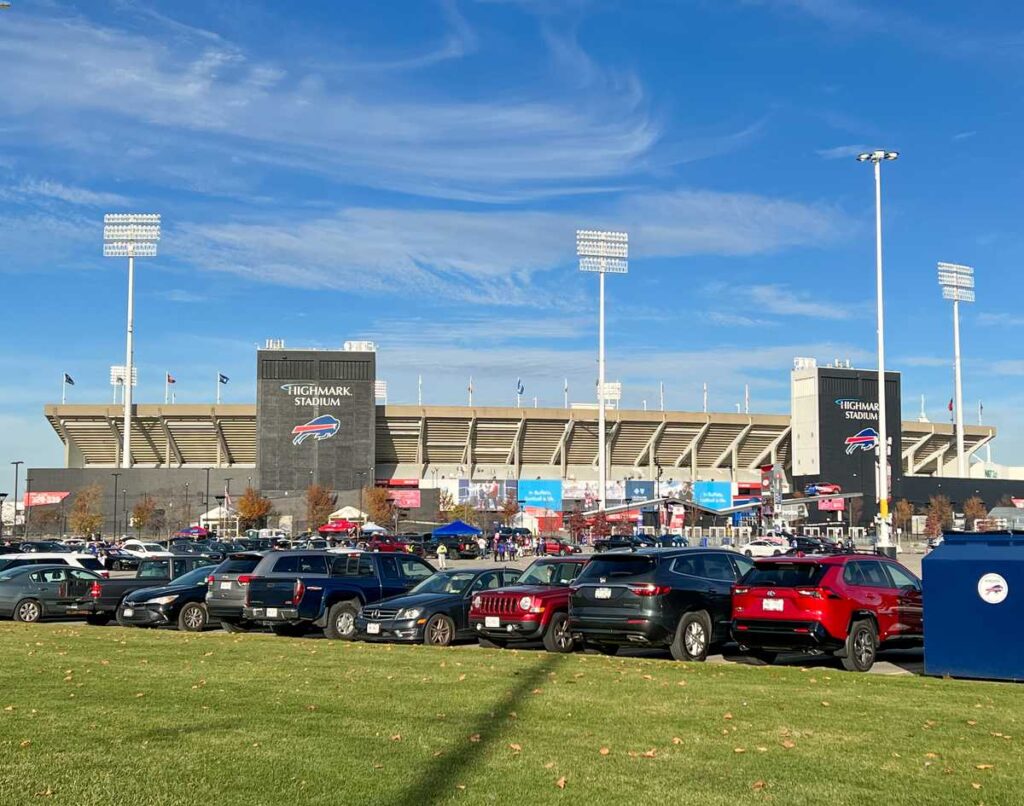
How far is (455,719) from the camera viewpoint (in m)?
10.6

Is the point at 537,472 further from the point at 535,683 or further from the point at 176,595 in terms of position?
the point at 535,683

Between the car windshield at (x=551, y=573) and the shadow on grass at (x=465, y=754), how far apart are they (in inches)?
270

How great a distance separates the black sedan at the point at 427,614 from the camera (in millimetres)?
19797

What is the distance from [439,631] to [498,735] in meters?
10.4

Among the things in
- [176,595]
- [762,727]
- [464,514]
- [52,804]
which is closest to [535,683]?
[762,727]

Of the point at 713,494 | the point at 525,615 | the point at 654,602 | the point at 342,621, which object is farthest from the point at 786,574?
the point at 713,494

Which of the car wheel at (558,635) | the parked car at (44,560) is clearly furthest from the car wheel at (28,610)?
the car wheel at (558,635)

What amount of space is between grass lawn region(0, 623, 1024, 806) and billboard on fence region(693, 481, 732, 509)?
91.3 meters

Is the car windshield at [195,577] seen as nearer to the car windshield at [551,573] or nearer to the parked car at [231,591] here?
the parked car at [231,591]

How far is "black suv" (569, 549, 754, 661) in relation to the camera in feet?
55.1

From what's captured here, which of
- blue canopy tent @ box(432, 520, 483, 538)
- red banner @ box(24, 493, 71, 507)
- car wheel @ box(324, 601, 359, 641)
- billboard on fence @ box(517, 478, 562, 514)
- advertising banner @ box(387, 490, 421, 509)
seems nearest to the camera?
car wheel @ box(324, 601, 359, 641)

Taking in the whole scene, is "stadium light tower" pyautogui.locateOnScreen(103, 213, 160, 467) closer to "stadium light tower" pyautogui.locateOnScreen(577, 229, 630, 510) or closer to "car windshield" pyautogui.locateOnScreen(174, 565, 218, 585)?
"stadium light tower" pyautogui.locateOnScreen(577, 229, 630, 510)

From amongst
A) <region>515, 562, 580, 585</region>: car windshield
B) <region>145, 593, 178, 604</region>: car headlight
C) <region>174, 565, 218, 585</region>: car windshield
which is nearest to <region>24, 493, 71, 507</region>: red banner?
<region>174, 565, 218, 585</region>: car windshield

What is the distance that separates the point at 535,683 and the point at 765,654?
18.2 feet
